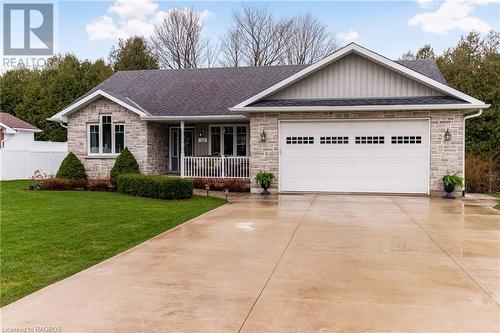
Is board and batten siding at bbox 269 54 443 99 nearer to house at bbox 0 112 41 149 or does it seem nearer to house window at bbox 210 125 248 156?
house window at bbox 210 125 248 156

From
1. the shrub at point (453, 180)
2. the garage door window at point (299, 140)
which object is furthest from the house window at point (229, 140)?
the shrub at point (453, 180)

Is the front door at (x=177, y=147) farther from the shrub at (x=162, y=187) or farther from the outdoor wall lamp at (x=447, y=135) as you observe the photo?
the outdoor wall lamp at (x=447, y=135)

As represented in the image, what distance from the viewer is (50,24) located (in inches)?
635

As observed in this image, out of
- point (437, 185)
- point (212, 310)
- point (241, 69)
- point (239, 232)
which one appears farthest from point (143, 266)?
point (241, 69)

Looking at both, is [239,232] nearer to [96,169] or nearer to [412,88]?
[412,88]

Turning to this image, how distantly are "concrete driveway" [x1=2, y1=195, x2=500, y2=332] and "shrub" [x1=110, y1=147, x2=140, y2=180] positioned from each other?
9.40 metres

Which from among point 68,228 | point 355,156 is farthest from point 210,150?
point 68,228

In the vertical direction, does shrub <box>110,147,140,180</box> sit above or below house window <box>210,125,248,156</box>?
below

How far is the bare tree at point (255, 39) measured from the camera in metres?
36.6

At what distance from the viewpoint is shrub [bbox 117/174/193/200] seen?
1347 cm

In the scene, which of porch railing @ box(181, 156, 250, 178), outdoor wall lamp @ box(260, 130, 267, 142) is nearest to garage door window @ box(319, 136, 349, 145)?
outdoor wall lamp @ box(260, 130, 267, 142)

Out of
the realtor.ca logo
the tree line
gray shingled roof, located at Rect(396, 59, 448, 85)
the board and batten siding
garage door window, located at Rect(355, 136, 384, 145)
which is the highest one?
the tree line

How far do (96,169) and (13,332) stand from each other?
15431 mm

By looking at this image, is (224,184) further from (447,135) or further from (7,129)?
(7,129)
